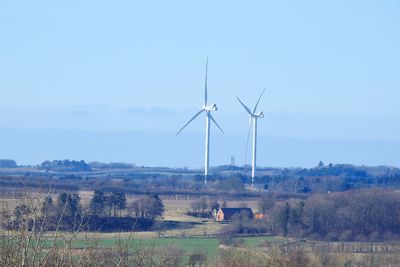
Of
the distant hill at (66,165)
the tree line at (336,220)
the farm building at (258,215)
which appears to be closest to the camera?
the tree line at (336,220)

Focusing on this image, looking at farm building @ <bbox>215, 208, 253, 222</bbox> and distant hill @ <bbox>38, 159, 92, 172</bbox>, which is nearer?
farm building @ <bbox>215, 208, 253, 222</bbox>

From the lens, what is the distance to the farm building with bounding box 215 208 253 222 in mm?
65000

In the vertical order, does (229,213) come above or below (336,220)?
above

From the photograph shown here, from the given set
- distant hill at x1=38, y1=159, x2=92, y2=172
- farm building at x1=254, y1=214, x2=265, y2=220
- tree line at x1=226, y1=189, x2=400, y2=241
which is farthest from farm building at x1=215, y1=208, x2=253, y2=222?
distant hill at x1=38, y1=159, x2=92, y2=172

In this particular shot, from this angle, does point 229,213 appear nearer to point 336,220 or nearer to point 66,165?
point 336,220

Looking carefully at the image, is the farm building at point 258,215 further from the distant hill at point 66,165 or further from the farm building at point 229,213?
the distant hill at point 66,165

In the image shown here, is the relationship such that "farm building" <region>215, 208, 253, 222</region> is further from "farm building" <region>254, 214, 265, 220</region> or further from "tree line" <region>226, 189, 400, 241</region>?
"tree line" <region>226, 189, 400, 241</region>

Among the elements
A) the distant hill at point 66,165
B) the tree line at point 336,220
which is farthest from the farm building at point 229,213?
the distant hill at point 66,165

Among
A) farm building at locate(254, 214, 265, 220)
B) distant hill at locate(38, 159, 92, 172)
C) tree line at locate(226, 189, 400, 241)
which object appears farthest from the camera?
distant hill at locate(38, 159, 92, 172)

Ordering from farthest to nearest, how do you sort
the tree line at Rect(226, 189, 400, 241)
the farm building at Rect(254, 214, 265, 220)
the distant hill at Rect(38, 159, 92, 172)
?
the distant hill at Rect(38, 159, 92, 172) < the farm building at Rect(254, 214, 265, 220) < the tree line at Rect(226, 189, 400, 241)

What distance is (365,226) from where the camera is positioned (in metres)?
60.0

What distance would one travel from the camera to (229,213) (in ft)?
218

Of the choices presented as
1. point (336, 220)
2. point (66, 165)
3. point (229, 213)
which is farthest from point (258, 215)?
point (66, 165)

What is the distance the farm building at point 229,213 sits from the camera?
213 ft
